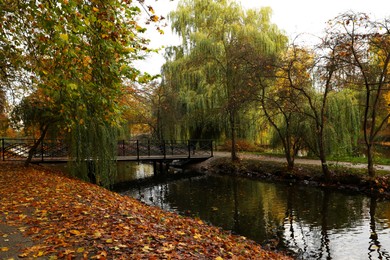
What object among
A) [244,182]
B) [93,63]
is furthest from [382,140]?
[93,63]

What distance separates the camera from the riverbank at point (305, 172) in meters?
12.5

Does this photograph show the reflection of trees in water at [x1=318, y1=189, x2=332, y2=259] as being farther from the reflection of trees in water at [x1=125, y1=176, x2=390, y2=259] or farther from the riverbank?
the riverbank

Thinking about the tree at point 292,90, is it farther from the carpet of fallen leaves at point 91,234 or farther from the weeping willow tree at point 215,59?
the carpet of fallen leaves at point 91,234

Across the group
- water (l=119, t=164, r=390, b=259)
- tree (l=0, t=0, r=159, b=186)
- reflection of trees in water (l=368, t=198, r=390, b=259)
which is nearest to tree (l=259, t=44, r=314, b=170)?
water (l=119, t=164, r=390, b=259)

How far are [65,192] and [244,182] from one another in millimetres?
10131

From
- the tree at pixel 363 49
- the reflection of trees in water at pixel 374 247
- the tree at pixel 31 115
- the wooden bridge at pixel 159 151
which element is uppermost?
the tree at pixel 363 49

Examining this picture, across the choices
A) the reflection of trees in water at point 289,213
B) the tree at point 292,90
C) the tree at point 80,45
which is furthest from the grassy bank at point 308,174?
the tree at point 80,45

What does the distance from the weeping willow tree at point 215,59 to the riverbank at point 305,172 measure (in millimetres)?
1402

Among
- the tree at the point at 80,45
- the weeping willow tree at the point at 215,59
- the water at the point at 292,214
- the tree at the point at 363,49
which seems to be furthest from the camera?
the weeping willow tree at the point at 215,59

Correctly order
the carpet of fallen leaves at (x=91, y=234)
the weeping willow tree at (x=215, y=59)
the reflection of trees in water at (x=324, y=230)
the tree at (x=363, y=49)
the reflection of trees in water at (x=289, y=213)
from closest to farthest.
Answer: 1. the carpet of fallen leaves at (x=91, y=234)
2. the reflection of trees in water at (x=324, y=230)
3. the reflection of trees in water at (x=289, y=213)
4. the tree at (x=363, y=49)
5. the weeping willow tree at (x=215, y=59)

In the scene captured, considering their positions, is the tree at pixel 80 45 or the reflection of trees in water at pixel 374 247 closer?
the tree at pixel 80 45

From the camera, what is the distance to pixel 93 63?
633 centimetres

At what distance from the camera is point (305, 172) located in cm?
1567

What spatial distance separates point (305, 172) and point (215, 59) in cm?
859
